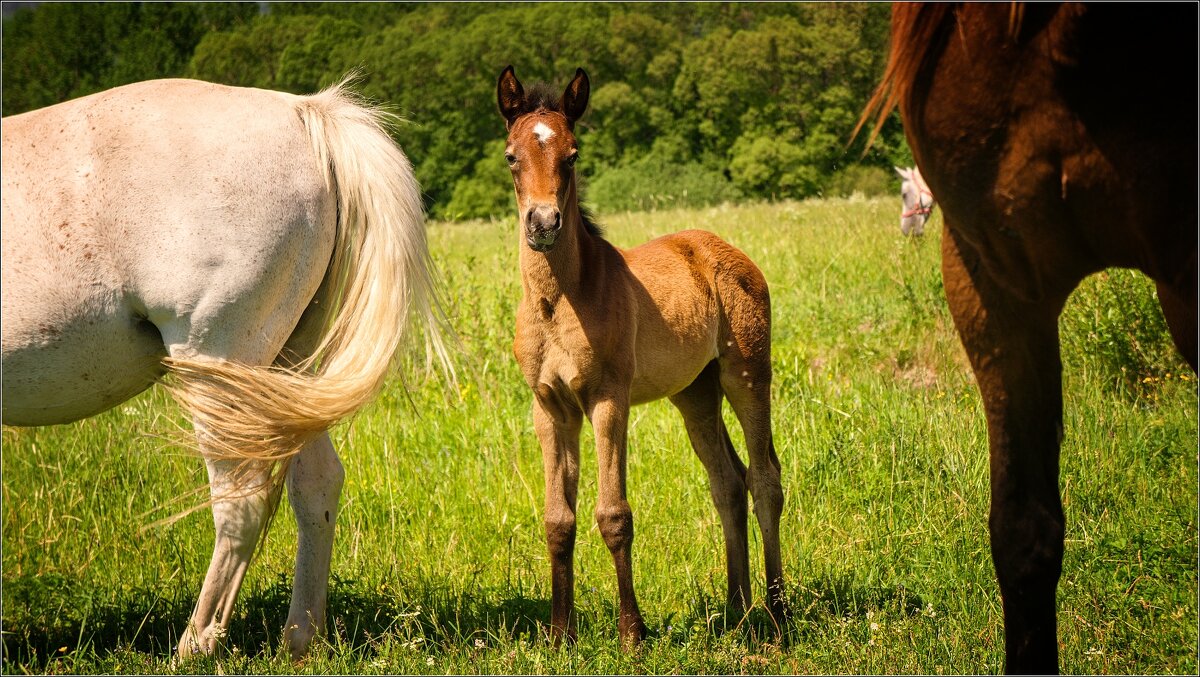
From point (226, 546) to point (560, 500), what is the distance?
1256 millimetres

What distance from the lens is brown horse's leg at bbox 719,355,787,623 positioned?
12.9ft

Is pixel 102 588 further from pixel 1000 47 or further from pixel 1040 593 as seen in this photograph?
pixel 1000 47

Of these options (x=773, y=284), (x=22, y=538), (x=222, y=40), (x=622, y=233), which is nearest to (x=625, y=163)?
(x=222, y=40)

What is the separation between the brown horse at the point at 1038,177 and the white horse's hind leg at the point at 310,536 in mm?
2520

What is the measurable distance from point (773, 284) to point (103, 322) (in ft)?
23.5

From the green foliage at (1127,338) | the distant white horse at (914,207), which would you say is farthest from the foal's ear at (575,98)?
the distant white horse at (914,207)

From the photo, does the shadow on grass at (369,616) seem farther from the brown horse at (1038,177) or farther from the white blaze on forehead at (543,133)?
the white blaze on forehead at (543,133)

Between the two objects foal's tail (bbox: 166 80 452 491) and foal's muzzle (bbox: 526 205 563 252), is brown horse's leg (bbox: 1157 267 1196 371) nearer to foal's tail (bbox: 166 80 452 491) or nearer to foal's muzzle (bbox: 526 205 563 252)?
foal's muzzle (bbox: 526 205 563 252)

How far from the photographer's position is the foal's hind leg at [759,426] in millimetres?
3936

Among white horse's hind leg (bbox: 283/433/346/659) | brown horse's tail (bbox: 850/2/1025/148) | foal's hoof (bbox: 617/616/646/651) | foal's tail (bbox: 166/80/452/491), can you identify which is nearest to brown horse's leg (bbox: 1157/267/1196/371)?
brown horse's tail (bbox: 850/2/1025/148)

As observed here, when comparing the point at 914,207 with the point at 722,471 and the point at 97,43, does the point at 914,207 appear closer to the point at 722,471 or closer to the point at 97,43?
the point at 722,471

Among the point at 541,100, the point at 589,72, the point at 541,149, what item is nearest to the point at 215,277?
the point at 541,149

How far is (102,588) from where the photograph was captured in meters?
4.26

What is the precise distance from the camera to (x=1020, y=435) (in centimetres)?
225
